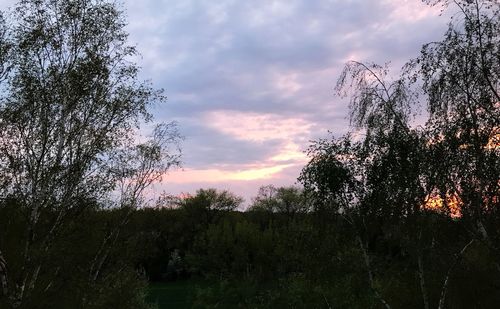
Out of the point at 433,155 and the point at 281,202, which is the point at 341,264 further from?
the point at 281,202

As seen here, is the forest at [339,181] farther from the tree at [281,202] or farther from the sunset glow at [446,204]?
the tree at [281,202]

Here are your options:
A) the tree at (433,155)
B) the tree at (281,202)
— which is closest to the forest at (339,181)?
the tree at (433,155)

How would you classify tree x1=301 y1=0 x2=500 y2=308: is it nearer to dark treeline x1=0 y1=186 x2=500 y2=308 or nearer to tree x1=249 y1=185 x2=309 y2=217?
dark treeline x1=0 y1=186 x2=500 y2=308

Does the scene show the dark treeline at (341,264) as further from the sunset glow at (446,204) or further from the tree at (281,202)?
the tree at (281,202)

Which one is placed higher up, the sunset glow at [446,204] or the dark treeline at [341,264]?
the sunset glow at [446,204]

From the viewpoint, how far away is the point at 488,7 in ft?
41.1

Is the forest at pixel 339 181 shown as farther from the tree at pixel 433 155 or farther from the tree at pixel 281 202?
the tree at pixel 281 202

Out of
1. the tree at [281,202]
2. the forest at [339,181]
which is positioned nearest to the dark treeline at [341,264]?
the forest at [339,181]

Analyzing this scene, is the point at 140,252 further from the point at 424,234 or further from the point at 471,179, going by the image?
the point at 471,179

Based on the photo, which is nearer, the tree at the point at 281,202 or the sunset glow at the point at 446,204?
the sunset glow at the point at 446,204

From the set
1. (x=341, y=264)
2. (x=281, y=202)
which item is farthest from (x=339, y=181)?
(x=281, y=202)

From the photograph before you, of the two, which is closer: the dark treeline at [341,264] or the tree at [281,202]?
the dark treeline at [341,264]

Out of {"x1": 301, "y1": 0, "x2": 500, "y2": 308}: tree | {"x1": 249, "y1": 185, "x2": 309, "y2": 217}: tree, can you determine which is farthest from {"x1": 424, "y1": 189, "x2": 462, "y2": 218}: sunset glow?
{"x1": 249, "y1": 185, "x2": 309, "y2": 217}: tree

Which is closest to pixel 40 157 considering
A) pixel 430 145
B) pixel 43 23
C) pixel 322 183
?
pixel 43 23
